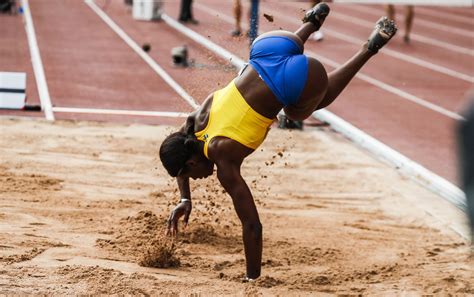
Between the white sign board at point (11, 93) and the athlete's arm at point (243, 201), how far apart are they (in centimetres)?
633

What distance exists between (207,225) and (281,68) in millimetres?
1787

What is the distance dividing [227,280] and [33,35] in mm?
13085

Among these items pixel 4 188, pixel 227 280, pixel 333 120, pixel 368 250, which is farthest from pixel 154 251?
pixel 333 120

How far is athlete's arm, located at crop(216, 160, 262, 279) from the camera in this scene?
4984 mm

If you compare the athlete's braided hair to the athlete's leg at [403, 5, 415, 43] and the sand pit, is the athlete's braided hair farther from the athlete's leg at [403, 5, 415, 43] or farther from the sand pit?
the athlete's leg at [403, 5, 415, 43]

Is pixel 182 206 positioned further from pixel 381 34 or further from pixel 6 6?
pixel 6 6

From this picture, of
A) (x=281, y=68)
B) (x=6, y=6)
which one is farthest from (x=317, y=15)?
(x=6, y=6)

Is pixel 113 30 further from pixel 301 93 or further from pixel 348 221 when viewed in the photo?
pixel 301 93

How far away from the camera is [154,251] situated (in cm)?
542

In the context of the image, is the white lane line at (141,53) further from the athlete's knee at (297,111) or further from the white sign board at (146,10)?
the athlete's knee at (297,111)

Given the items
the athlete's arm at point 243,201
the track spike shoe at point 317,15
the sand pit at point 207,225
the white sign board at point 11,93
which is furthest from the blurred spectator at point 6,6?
the athlete's arm at point 243,201

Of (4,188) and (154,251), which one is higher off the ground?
(154,251)

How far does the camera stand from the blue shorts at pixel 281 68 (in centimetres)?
516

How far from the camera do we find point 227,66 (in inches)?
336
